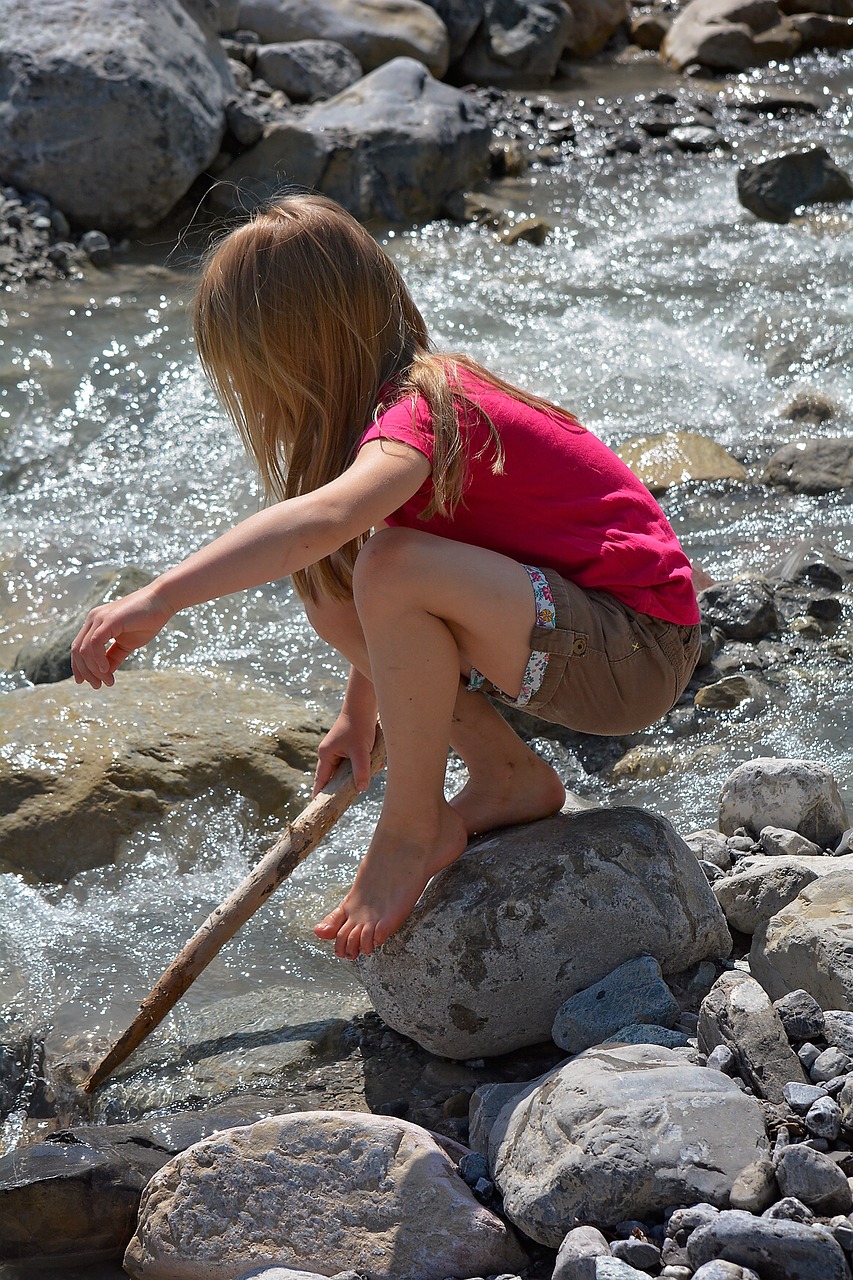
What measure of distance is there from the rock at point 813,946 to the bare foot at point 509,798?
52cm

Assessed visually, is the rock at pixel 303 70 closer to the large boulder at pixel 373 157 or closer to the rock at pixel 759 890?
the large boulder at pixel 373 157

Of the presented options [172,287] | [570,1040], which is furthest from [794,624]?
[172,287]

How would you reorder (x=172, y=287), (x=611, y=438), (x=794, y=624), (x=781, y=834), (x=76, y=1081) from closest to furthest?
(x=76, y=1081) → (x=781, y=834) → (x=794, y=624) → (x=611, y=438) → (x=172, y=287)

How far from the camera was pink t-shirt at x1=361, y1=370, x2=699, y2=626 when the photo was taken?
8.31ft

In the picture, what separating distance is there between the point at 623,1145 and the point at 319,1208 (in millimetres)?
515

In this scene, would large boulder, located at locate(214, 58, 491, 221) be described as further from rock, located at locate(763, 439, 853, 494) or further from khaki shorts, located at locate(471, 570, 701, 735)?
khaki shorts, located at locate(471, 570, 701, 735)

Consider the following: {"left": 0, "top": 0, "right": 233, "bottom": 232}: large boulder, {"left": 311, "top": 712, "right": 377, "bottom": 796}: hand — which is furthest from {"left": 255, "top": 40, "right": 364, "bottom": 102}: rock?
{"left": 311, "top": 712, "right": 377, "bottom": 796}: hand

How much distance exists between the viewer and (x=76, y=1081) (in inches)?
106

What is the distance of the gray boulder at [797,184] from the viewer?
8.07 meters

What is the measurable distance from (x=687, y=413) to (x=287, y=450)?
12.3 feet

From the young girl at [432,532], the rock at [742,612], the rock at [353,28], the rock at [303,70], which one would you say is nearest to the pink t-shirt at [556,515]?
the young girl at [432,532]

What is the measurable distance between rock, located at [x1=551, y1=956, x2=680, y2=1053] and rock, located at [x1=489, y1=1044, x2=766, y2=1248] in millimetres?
240

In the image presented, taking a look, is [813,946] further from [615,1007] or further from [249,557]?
[249,557]

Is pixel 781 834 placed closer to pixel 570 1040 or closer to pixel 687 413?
pixel 570 1040
